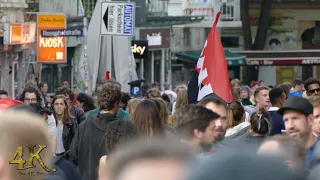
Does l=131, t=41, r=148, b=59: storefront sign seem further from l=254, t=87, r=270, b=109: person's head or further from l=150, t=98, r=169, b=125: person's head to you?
l=150, t=98, r=169, b=125: person's head

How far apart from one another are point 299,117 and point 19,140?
3.42 metres

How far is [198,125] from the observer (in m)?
5.61

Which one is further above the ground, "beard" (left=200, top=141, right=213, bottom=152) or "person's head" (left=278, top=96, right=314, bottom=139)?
"person's head" (left=278, top=96, right=314, bottom=139)

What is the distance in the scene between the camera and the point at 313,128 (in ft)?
21.9

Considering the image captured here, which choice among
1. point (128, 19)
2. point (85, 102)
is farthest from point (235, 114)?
point (128, 19)

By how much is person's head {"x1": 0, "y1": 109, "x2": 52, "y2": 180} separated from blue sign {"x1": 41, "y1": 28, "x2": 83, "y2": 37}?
1871 cm

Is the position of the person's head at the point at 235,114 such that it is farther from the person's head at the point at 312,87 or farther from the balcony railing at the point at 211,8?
the balcony railing at the point at 211,8

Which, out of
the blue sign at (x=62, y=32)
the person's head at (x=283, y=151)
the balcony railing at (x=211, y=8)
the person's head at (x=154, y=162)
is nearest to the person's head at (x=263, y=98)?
the person's head at (x=283, y=151)

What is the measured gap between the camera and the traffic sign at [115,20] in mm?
19125

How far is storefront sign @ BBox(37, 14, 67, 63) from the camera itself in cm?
2367

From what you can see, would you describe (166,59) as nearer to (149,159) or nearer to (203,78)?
(203,78)

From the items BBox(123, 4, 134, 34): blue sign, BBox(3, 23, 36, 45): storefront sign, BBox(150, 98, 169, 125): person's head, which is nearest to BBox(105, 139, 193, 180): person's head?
BBox(150, 98, 169, 125): person's head

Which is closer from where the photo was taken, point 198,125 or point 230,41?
point 198,125

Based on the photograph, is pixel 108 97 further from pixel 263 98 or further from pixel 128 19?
pixel 128 19
